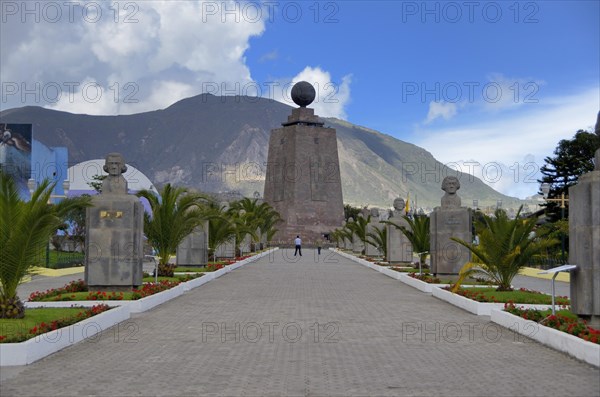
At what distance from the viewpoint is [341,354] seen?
381 inches

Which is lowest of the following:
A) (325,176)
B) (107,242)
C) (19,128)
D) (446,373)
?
(446,373)

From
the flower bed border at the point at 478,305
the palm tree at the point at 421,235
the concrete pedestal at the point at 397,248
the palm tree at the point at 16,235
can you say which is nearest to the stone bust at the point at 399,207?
the concrete pedestal at the point at 397,248

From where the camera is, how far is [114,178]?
17312mm

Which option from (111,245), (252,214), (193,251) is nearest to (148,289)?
(111,245)

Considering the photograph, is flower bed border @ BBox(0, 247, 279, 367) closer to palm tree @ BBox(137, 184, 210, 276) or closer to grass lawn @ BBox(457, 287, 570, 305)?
palm tree @ BBox(137, 184, 210, 276)

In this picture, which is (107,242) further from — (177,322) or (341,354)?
(341,354)

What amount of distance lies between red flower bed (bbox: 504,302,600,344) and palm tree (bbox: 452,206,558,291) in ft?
10.4

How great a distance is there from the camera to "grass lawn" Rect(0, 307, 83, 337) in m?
10.0

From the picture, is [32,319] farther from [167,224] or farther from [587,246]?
[167,224]

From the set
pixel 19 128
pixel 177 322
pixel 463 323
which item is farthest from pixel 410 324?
pixel 19 128

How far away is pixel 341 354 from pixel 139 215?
8.66 m

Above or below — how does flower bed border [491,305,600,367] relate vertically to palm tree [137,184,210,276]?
below

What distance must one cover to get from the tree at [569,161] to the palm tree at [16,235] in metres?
42.5

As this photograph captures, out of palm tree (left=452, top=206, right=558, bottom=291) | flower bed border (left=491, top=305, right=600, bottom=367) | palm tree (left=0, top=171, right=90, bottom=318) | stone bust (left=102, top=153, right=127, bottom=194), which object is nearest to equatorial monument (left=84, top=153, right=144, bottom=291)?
stone bust (left=102, top=153, right=127, bottom=194)
